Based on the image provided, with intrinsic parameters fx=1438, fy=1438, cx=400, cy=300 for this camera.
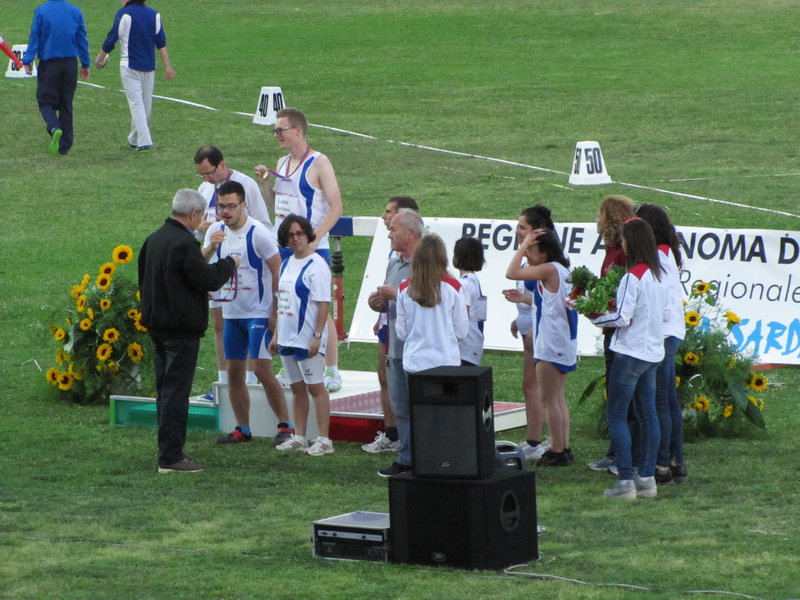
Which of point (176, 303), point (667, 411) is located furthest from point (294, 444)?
point (667, 411)

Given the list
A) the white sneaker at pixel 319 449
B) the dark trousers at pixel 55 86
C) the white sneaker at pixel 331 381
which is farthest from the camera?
the dark trousers at pixel 55 86

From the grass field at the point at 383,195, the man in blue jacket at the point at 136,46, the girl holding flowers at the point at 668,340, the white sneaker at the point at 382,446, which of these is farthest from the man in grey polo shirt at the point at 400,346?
the man in blue jacket at the point at 136,46

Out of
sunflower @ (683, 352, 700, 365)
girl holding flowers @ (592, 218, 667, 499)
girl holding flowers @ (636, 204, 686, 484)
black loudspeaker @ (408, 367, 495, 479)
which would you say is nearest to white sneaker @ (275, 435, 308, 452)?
girl holding flowers @ (592, 218, 667, 499)

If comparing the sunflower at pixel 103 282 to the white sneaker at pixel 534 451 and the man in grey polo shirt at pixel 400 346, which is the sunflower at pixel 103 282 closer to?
the man in grey polo shirt at pixel 400 346

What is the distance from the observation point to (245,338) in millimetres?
9680

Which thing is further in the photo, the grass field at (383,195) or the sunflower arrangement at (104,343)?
the sunflower arrangement at (104,343)

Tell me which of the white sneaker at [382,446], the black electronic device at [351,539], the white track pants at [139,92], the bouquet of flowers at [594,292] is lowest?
the black electronic device at [351,539]

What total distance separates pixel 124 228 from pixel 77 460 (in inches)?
Result: 343

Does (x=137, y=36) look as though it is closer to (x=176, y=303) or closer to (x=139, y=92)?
(x=139, y=92)

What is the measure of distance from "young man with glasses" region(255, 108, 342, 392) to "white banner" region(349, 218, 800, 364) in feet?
8.18

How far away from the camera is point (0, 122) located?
23641 millimetres

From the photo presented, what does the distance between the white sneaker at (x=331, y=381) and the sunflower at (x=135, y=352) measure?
5.32 feet

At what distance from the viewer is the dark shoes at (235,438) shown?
992cm

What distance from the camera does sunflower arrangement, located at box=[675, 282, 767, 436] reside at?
9.62 meters
